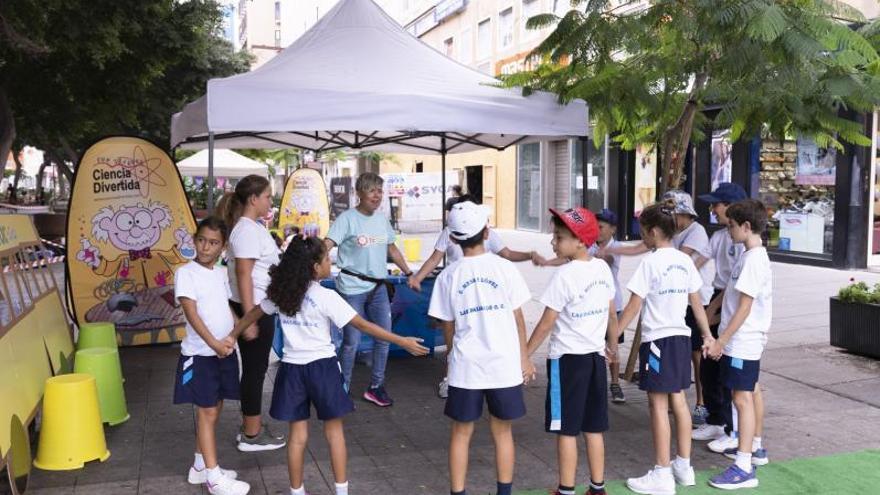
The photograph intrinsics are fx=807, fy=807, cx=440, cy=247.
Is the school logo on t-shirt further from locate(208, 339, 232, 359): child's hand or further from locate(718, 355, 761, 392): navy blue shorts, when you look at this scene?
locate(718, 355, 761, 392): navy blue shorts

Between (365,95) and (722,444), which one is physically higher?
(365,95)

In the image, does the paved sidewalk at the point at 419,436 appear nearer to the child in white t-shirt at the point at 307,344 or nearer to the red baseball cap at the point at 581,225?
the child in white t-shirt at the point at 307,344

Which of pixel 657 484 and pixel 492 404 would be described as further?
pixel 657 484

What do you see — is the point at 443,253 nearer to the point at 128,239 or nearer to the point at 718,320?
the point at 718,320

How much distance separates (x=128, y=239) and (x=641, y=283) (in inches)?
222

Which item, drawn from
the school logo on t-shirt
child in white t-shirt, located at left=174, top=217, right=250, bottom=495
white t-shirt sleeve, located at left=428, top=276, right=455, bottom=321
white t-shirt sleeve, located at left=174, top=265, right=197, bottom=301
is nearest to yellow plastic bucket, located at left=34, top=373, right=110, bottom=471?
child in white t-shirt, located at left=174, top=217, right=250, bottom=495

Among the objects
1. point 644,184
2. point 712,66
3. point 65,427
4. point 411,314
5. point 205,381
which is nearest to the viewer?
point 205,381

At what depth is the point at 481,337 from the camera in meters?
3.73

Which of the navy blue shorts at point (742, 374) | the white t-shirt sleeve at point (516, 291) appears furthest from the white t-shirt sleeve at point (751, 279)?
the white t-shirt sleeve at point (516, 291)

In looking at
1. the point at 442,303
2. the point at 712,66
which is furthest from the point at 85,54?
the point at 442,303

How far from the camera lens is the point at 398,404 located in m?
6.05

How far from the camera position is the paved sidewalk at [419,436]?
447 centimetres

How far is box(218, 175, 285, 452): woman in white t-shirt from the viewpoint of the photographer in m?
4.72

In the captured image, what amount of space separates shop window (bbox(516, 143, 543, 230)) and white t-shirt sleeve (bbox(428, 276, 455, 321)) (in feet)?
70.3
